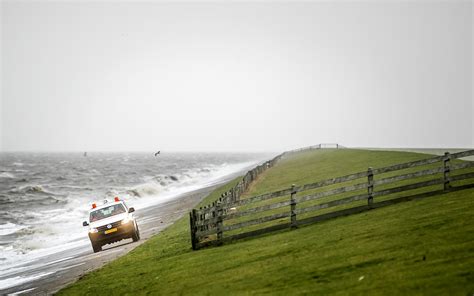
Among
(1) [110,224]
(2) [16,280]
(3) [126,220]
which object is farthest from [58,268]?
(3) [126,220]

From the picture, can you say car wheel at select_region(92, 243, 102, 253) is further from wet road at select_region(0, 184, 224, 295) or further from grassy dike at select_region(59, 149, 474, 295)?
grassy dike at select_region(59, 149, 474, 295)

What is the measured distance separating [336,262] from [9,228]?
32156 millimetres

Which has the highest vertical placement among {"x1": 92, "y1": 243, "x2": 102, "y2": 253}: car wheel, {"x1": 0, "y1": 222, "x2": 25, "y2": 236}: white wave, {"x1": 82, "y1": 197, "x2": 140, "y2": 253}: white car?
{"x1": 82, "y1": 197, "x2": 140, "y2": 253}: white car

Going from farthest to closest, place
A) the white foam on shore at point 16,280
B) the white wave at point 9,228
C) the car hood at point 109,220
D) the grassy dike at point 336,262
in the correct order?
the white wave at point 9,228, the car hood at point 109,220, the white foam on shore at point 16,280, the grassy dike at point 336,262

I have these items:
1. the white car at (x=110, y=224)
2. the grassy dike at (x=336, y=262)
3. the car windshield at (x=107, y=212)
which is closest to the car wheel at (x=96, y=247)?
the white car at (x=110, y=224)

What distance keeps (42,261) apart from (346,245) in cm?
1599

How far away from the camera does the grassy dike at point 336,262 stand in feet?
27.3

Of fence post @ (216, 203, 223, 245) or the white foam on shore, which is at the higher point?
fence post @ (216, 203, 223, 245)

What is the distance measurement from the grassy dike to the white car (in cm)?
421

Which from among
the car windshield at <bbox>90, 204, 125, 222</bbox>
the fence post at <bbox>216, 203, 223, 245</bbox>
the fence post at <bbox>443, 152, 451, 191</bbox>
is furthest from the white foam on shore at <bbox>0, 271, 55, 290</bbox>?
the fence post at <bbox>443, 152, 451, 191</bbox>

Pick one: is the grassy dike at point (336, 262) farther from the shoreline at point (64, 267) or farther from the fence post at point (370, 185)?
the shoreline at point (64, 267)

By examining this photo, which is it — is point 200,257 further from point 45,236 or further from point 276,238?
point 45,236

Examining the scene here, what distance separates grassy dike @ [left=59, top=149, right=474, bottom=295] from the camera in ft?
27.3

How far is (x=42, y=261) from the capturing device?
2172 centimetres
